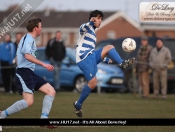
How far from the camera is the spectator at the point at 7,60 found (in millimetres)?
20781

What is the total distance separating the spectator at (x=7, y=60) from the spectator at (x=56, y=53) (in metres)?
1.49

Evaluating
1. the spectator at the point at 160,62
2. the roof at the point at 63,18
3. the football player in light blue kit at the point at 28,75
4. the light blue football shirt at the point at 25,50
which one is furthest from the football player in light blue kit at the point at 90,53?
A: the roof at the point at 63,18

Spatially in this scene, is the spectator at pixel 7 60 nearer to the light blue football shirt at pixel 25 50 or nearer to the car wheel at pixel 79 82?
the car wheel at pixel 79 82

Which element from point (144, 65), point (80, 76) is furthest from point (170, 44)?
point (80, 76)

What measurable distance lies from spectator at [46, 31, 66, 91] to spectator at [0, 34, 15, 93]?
4.88 ft

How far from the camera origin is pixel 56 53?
2123 centimetres

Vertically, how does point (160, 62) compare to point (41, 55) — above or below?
below

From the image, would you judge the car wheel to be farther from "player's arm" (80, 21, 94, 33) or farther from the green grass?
"player's arm" (80, 21, 94, 33)

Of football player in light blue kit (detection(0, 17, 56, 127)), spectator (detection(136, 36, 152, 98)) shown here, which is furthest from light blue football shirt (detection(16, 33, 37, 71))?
spectator (detection(136, 36, 152, 98))

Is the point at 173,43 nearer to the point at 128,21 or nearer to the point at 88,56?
the point at 88,56

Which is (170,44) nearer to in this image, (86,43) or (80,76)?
(80,76)

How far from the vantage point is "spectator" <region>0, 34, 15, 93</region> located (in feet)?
68.2

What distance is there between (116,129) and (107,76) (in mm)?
11681

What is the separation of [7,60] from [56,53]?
1933 mm
